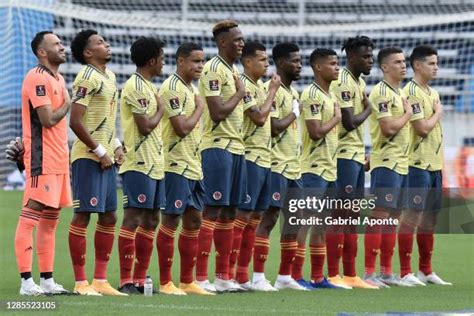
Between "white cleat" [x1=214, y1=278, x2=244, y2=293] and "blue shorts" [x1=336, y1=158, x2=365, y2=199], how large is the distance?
1659mm

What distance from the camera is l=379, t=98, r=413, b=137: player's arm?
12.1 meters

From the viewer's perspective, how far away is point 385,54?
41.2 feet

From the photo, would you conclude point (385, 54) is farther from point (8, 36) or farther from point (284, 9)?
point (284, 9)

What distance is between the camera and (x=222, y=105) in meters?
10.9

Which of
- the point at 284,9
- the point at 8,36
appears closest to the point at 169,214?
the point at 8,36

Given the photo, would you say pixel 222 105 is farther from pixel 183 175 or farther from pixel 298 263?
pixel 298 263

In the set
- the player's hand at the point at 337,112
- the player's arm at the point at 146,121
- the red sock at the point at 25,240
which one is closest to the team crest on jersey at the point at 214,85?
the player's arm at the point at 146,121

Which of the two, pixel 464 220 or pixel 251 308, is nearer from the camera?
pixel 251 308

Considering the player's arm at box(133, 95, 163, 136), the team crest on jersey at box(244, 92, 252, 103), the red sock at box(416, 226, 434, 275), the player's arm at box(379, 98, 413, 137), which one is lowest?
the red sock at box(416, 226, 434, 275)

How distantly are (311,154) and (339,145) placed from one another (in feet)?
1.29

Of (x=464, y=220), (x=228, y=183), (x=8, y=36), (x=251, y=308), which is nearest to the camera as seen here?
(x=251, y=308)

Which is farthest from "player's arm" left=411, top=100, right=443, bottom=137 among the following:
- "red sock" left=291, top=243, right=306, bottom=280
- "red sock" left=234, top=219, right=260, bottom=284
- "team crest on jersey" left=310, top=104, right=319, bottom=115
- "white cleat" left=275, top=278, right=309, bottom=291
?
"white cleat" left=275, top=278, right=309, bottom=291

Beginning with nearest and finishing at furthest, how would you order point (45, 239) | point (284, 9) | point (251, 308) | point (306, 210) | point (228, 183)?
point (251, 308) < point (45, 239) < point (228, 183) < point (306, 210) < point (284, 9)

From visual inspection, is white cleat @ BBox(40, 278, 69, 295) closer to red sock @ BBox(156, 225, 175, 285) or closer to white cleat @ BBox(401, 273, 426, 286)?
red sock @ BBox(156, 225, 175, 285)
